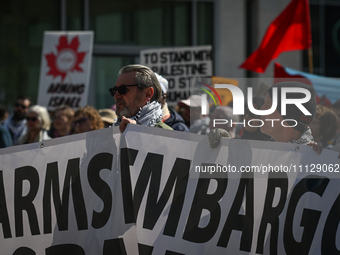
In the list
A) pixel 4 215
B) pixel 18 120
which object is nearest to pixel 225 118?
pixel 4 215

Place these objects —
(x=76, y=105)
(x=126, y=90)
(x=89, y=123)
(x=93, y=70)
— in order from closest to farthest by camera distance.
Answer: (x=126, y=90) → (x=89, y=123) → (x=76, y=105) → (x=93, y=70)

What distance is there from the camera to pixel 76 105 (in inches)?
298

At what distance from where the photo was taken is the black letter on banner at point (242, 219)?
2.86 metres

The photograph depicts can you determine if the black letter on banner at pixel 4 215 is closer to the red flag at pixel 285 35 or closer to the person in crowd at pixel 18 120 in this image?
the person in crowd at pixel 18 120

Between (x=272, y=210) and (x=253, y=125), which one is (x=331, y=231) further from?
(x=253, y=125)

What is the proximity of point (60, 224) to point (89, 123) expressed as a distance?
2.50 meters

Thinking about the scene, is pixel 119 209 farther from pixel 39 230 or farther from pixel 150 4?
pixel 150 4

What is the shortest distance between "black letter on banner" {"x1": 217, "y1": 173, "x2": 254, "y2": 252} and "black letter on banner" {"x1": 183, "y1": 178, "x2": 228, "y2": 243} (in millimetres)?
68

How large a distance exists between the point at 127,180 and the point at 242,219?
0.72 m

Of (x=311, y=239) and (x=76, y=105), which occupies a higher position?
(x=76, y=105)

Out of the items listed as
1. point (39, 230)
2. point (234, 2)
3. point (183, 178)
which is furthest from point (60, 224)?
point (234, 2)

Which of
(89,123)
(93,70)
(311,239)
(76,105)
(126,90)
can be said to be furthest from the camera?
(93,70)

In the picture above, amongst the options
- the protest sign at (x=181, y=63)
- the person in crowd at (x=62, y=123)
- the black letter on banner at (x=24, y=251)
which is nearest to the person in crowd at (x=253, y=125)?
the black letter on banner at (x=24, y=251)

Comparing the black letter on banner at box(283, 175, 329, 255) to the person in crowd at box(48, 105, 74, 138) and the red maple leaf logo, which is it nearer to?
the person in crowd at box(48, 105, 74, 138)
